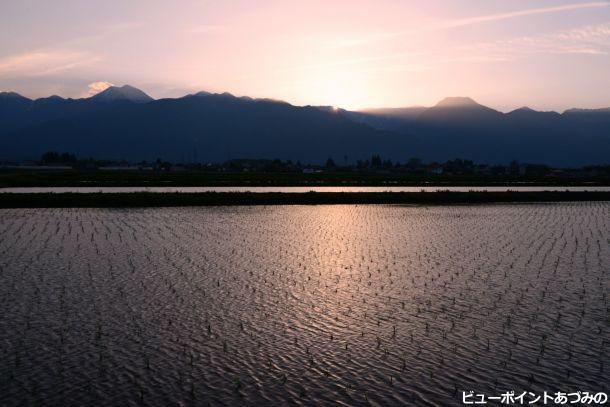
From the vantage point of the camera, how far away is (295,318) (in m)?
19.0

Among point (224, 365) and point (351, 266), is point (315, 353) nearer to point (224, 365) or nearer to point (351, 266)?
point (224, 365)

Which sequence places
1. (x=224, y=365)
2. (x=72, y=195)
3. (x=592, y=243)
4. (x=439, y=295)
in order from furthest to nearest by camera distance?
(x=72, y=195) → (x=592, y=243) → (x=439, y=295) → (x=224, y=365)

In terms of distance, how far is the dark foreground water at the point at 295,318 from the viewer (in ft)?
43.7

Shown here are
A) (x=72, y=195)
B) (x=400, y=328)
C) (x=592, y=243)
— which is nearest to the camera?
(x=400, y=328)

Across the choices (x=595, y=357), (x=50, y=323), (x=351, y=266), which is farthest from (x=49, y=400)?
(x=351, y=266)

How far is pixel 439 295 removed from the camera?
73.7ft

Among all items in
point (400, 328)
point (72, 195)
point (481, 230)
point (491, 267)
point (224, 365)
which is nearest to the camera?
point (224, 365)

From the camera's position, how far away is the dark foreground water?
1333 cm

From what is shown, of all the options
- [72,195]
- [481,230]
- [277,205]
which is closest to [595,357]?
[481,230]

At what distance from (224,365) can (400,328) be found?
6.12 meters

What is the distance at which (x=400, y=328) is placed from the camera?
17.8 meters

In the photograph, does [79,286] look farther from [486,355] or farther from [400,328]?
[486,355]

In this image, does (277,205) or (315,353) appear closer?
(315,353)

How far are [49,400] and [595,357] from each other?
45.3ft
